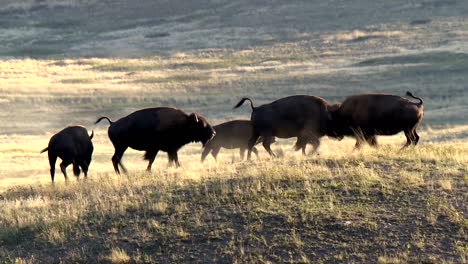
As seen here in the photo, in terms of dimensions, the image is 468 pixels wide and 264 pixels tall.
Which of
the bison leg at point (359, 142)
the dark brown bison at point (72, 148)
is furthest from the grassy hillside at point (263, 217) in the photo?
the dark brown bison at point (72, 148)

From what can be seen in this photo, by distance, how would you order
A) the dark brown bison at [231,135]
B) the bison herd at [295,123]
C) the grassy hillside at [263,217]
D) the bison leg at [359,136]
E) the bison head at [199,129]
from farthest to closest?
the dark brown bison at [231,135] < the bison head at [199,129] < the bison leg at [359,136] < the bison herd at [295,123] < the grassy hillside at [263,217]

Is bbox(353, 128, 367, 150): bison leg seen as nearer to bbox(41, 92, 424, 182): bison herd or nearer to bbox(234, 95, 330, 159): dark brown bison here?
bbox(41, 92, 424, 182): bison herd

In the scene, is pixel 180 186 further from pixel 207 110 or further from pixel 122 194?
pixel 207 110

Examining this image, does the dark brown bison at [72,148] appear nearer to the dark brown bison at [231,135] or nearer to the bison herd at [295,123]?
the bison herd at [295,123]

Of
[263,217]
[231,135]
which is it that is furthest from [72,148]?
[263,217]

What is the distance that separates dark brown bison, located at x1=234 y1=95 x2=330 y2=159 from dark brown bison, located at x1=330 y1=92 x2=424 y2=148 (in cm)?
46

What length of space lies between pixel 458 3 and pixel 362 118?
8739 cm

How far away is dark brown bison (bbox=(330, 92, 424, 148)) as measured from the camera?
16859 millimetres

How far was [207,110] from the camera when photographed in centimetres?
4531

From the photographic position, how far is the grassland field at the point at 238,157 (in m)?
11.3

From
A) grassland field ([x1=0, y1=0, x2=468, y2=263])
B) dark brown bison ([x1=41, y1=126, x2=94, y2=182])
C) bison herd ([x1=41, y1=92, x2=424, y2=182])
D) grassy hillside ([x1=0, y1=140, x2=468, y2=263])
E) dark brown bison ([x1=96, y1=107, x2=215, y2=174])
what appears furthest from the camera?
dark brown bison ([x1=41, y1=126, x2=94, y2=182])

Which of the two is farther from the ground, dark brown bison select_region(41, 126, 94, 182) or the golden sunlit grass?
the golden sunlit grass

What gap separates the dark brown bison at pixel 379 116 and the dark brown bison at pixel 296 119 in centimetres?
46

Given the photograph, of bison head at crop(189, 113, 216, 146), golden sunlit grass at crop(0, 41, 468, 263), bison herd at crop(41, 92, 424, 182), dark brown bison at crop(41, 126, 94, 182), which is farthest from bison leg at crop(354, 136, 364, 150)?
dark brown bison at crop(41, 126, 94, 182)
